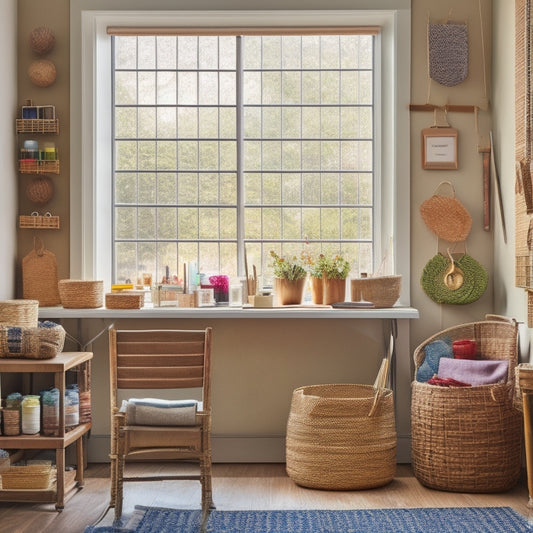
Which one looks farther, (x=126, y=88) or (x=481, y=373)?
(x=126, y=88)

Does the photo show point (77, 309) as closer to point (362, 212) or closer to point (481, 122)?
point (362, 212)

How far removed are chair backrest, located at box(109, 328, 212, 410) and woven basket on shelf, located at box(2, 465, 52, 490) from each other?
668 mm

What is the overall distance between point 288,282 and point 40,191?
165 centimetres

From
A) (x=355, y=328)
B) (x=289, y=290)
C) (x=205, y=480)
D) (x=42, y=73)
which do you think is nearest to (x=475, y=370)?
(x=355, y=328)

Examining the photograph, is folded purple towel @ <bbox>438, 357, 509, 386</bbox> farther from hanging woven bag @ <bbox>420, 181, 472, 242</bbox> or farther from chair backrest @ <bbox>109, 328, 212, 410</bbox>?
chair backrest @ <bbox>109, 328, 212, 410</bbox>

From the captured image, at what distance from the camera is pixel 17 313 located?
14.4 feet

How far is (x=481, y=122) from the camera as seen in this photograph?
201 inches

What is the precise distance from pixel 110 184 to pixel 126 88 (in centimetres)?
65

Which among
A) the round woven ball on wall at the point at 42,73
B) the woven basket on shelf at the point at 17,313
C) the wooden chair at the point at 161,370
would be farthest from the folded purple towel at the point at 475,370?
the round woven ball on wall at the point at 42,73

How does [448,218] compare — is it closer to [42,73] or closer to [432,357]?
[432,357]

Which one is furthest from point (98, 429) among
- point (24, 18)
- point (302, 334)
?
point (24, 18)

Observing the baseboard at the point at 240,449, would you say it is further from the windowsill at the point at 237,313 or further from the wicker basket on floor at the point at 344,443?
the windowsill at the point at 237,313

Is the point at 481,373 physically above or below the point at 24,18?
below

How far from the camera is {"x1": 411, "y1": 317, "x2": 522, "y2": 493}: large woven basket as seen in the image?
433 cm
